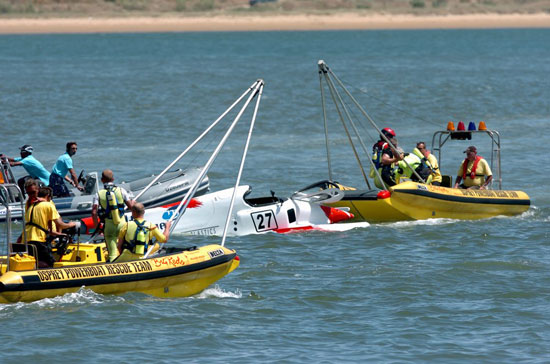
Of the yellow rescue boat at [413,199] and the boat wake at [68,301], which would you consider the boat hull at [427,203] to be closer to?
the yellow rescue boat at [413,199]

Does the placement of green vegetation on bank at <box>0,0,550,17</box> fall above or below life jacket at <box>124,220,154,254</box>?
above

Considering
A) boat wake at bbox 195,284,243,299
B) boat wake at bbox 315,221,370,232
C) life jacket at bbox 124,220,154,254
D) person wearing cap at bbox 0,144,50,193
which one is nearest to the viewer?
life jacket at bbox 124,220,154,254

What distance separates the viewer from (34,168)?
19.1 m

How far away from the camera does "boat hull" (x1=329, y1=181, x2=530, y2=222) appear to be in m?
18.8

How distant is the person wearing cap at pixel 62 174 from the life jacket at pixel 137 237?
6006 millimetres

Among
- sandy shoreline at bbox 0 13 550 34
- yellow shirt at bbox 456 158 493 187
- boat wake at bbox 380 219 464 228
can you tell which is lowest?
boat wake at bbox 380 219 464 228

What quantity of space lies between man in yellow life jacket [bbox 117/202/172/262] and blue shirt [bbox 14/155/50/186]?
20.3ft

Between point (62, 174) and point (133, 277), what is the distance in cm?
671

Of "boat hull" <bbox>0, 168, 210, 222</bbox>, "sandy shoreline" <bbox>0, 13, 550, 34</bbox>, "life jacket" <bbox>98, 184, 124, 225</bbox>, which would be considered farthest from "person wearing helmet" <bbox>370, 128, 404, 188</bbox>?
"sandy shoreline" <bbox>0, 13, 550, 34</bbox>

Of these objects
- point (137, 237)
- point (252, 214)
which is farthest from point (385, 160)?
point (137, 237)

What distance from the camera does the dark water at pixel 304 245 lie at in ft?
39.8

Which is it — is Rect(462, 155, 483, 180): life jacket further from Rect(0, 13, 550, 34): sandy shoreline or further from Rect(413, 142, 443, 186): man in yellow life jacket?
Rect(0, 13, 550, 34): sandy shoreline

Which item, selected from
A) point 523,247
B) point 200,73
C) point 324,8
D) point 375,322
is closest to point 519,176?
point 523,247

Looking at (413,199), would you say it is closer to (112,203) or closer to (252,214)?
(252,214)
